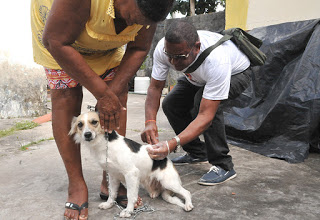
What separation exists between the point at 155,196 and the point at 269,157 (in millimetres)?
1508

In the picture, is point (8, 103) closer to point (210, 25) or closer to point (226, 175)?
point (226, 175)

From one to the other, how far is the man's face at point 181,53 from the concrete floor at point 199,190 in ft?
3.25

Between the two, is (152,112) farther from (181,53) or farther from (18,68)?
(18,68)

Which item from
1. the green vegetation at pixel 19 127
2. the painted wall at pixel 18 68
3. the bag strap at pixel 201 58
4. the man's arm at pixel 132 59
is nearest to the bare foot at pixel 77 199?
the man's arm at pixel 132 59

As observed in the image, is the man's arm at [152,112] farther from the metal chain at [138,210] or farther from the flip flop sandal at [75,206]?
the flip flop sandal at [75,206]

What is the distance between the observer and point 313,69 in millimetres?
3092

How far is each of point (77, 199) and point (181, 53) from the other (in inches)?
48.5

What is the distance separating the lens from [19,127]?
4.21 metres

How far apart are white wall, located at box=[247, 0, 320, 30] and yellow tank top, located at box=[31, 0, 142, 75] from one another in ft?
11.0

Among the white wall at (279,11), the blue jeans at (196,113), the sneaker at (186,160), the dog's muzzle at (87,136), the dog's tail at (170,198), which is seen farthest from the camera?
the white wall at (279,11)

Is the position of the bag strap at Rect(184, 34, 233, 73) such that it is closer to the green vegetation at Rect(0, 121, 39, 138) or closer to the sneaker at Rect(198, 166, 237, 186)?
the sneaker at Rect(198, 166, 237, 186)

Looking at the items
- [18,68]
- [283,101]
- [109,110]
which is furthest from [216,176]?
[18,68]

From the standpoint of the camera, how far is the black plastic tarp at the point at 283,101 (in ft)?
10.0

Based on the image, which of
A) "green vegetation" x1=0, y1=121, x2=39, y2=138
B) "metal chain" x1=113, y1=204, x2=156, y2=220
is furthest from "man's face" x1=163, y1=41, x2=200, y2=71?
"green vegetation" x1=0, y1=121, x2=39, y2=138
